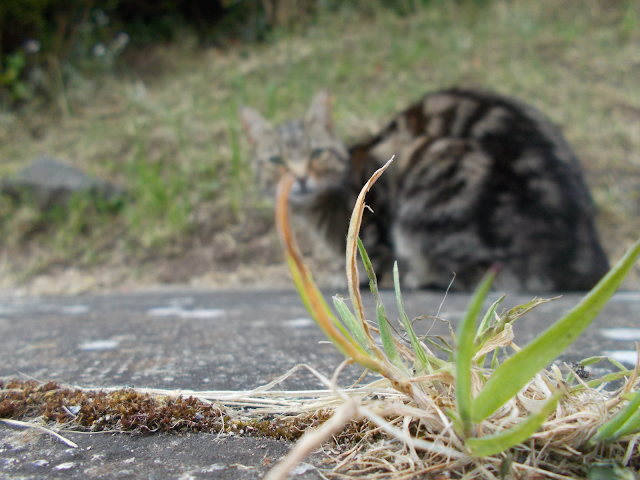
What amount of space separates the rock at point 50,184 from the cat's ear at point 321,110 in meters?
1.83

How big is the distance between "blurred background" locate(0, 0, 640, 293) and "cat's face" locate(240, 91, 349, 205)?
538 millimetres

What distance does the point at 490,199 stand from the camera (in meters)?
2.21

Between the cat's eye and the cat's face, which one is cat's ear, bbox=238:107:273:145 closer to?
the cat's face

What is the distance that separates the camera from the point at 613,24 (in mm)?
4215

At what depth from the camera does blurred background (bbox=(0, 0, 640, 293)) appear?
10.3 ft

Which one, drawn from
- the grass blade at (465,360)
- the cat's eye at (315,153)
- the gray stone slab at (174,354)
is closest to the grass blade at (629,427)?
the grass blade at (465,360)

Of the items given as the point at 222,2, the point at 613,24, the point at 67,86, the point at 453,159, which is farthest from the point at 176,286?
the point at 613,24

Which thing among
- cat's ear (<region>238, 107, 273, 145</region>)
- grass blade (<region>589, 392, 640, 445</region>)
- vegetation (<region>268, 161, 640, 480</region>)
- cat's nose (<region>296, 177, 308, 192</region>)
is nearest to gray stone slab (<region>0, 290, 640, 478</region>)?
vegetation (<region>268, 161, 640, 480</region>)

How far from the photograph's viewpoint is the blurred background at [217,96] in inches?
124

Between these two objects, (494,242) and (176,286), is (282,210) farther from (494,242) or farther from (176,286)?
(176,286)

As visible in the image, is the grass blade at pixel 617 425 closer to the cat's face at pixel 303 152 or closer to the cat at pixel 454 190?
the cat at pixel 454 190

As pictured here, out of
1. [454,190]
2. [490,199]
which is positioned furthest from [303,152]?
[490,199]

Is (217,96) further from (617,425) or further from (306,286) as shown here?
(617,425)

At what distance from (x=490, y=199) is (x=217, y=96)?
10.1ft
